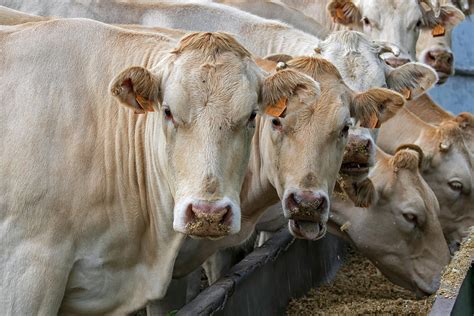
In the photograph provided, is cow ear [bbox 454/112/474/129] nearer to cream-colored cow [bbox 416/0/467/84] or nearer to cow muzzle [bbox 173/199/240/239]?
cream-colored cow [bbox 416/0/467/84]

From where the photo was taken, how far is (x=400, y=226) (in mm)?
6992

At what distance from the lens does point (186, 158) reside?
4629mm

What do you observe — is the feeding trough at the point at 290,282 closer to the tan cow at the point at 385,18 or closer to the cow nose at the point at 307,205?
the cow nose at the point at 307,205

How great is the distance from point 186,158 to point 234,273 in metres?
1.80

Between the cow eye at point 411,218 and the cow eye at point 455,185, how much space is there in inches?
42.2

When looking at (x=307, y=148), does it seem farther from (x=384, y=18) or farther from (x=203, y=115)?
(x=384, y=18)

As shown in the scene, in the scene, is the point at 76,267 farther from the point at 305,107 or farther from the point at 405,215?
the point at 405,215

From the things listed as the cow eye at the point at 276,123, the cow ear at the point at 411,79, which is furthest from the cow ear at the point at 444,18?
the cow eye at the point at 276,123

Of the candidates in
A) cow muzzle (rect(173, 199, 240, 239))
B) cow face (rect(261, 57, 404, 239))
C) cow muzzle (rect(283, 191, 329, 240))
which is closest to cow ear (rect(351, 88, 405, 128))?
cow face (rect(261, 57, 404, 239))

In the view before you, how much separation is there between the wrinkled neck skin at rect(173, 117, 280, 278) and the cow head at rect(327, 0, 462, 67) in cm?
312

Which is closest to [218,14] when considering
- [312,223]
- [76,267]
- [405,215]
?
[405,215]

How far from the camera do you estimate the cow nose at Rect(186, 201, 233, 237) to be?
446 cm

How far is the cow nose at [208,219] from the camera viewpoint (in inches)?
175

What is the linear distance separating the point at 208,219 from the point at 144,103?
64cm
